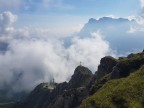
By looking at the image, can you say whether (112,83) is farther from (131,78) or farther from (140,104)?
(140,104)

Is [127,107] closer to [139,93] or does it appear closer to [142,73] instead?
[139,93]

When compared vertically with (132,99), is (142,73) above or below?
above

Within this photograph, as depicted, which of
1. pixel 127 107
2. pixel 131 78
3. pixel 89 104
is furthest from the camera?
pixel 131 78

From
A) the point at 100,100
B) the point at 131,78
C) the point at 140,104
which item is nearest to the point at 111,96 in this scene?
the point at 100,100

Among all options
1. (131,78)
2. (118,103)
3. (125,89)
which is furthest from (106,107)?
(131,78)

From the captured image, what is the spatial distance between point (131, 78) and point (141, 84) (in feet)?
57.5

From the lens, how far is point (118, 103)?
15325cm

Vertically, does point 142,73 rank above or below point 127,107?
above

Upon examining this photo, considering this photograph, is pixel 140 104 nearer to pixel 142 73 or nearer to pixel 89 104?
pixel 89 104

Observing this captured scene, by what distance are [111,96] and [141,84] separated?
17.2 m

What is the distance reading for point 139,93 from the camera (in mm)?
158250

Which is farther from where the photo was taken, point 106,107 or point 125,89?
point 125,89

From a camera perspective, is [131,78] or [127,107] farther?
[131,78]

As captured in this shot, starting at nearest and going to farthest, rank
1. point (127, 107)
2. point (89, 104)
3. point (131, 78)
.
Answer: point (127, 107)
point (89, 104)
point (131, 78)
